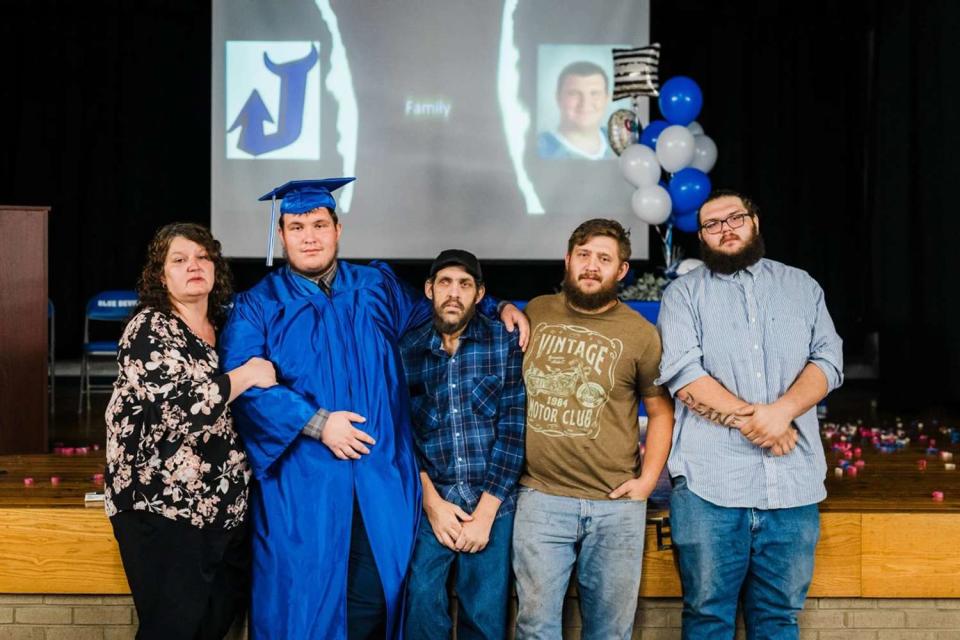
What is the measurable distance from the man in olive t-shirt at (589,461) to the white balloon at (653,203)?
340cm

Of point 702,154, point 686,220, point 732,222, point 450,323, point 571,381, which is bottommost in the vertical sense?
point 571,381

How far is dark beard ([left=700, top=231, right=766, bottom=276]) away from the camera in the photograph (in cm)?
259

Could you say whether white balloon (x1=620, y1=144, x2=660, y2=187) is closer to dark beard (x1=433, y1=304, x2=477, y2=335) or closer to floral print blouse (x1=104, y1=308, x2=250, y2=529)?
A: dark beard (x1=433, y1=304, x2=477, y2=335)

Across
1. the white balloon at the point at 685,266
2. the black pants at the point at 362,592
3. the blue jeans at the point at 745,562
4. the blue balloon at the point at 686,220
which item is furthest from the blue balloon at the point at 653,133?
the black pants at the point at 362,592

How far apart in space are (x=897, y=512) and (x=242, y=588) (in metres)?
2.07

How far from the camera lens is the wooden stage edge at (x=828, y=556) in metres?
2.93

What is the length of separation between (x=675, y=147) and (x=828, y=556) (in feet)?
11.2

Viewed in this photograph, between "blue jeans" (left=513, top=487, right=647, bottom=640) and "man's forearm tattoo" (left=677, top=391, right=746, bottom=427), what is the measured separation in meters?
0.32

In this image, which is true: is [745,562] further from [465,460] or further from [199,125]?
[199,125]

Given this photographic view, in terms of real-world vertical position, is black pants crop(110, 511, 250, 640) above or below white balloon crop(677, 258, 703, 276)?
below

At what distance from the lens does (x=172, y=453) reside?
2410 millimetres

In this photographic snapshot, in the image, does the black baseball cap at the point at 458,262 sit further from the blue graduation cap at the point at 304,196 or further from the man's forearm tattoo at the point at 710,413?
the man's forearm tattoo at the point at 710,413

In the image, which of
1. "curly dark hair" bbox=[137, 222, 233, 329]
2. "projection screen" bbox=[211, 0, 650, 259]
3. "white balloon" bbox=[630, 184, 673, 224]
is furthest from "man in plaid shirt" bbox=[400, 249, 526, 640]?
"projection screen" bbox=[211, 0, 650, 259]

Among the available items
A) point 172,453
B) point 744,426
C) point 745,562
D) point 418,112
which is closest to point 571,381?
point 744,426
